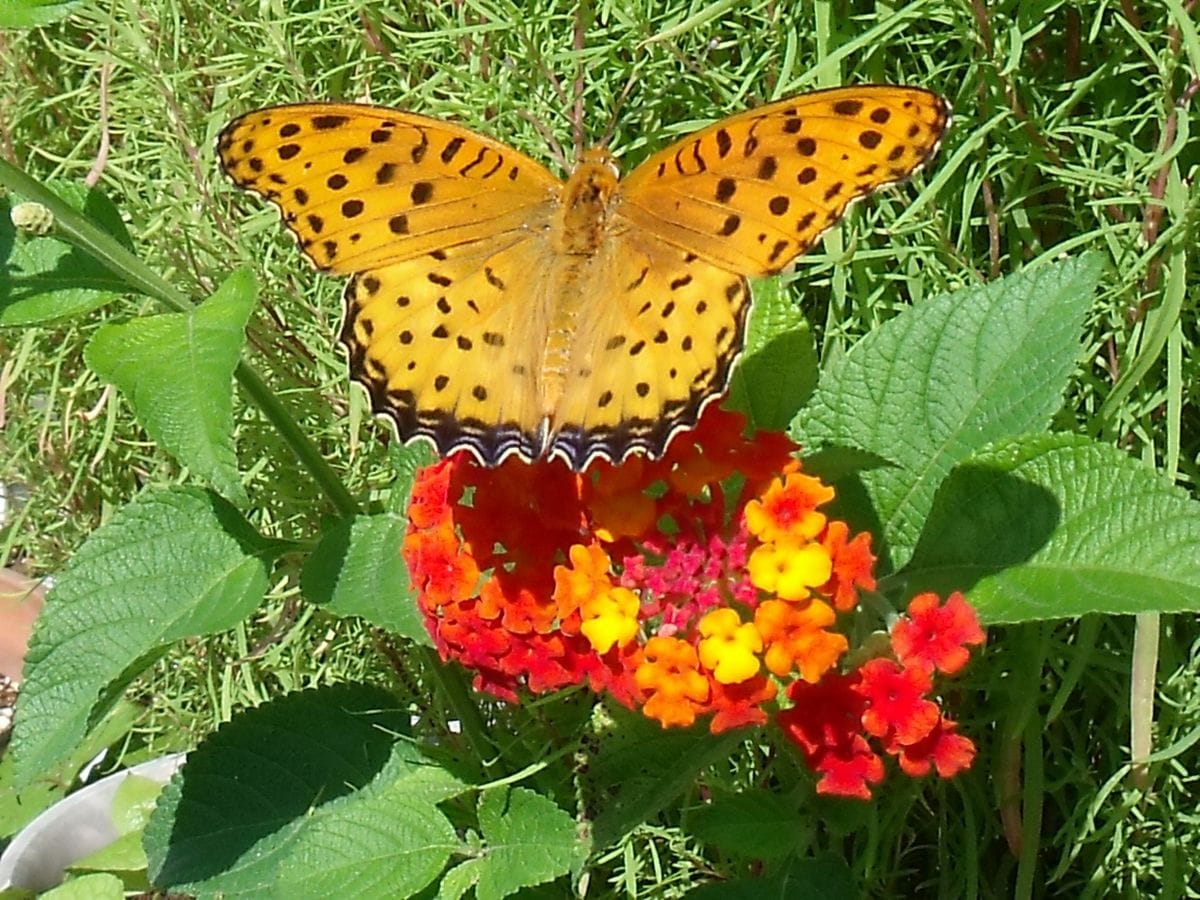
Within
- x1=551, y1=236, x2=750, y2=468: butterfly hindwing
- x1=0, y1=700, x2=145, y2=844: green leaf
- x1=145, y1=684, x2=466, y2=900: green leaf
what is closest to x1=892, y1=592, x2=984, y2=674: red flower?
x1=551, y1=236, x2=750, y2=468: butterfly hindwing

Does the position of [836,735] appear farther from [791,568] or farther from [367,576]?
[367,576]

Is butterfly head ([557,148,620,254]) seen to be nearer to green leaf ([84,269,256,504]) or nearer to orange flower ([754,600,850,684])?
green leaf ([84,269,256,504])

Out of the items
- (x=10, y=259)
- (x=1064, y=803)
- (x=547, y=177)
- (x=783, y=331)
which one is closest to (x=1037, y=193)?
(x=783, y=331)

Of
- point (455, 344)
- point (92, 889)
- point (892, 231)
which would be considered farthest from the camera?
point (92, 889)

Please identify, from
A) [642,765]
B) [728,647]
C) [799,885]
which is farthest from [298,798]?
[728,647]

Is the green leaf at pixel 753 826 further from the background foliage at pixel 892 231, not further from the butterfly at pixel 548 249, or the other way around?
the butterfly at pixel 548 249

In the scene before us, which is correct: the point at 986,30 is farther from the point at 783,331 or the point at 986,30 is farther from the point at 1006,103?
the point at 783,331
